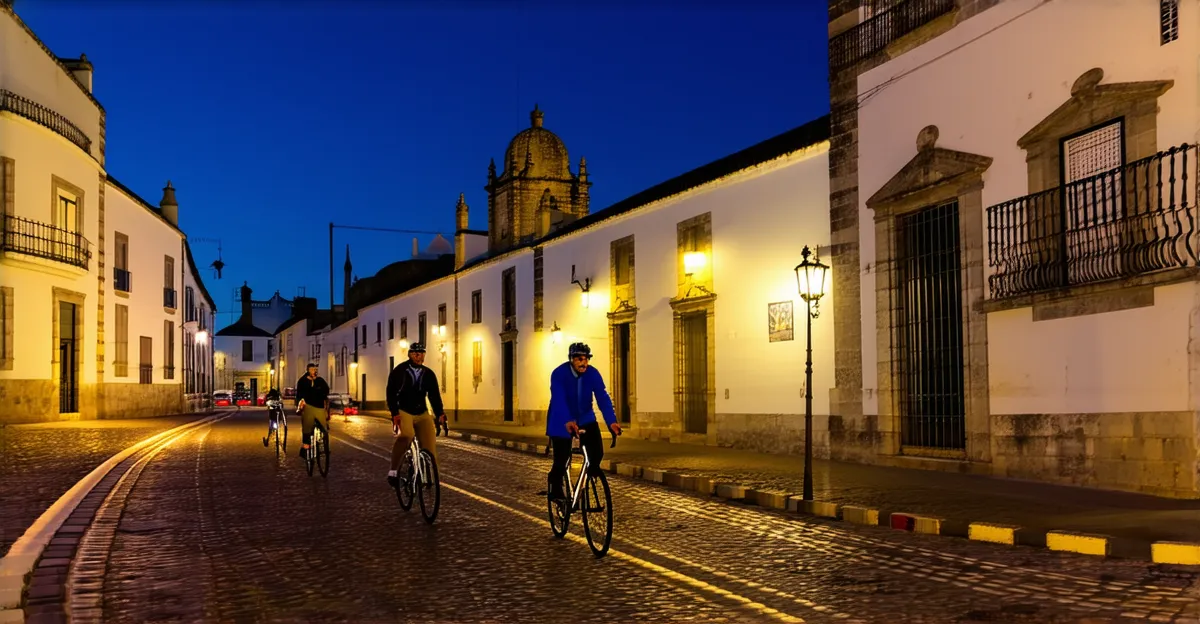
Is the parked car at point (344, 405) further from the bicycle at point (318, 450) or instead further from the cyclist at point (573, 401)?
the cyclist at point (573, 401)

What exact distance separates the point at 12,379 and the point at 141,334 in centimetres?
978

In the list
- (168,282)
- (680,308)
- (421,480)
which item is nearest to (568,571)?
(421,480)

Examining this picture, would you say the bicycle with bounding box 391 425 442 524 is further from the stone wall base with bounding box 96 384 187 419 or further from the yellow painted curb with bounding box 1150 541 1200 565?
the stone wall base with bounding box 96 384 187 419

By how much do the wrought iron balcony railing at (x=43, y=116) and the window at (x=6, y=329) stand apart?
15.3ft

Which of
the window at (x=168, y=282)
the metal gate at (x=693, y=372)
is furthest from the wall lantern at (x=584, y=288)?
the window at (x=168, y=282)

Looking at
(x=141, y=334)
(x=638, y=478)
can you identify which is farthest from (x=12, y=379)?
(x=638, y=478)

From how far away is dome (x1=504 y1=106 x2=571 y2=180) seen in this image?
4559 centimetres

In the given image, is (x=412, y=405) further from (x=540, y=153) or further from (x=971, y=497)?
(x=540, y=153)

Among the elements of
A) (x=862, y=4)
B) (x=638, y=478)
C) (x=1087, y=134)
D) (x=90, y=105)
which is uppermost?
(x=90, y=105)

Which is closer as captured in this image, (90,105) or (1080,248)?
(1080,248)

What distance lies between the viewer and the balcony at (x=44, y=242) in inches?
1008

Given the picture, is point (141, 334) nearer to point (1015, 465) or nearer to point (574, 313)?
point (574, 313)

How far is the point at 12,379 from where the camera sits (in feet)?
84.8

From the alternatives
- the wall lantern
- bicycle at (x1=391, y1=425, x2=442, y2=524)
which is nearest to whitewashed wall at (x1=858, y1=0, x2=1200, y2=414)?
bicycle at (x1=391, y1=425, x2=442, y2=524)
